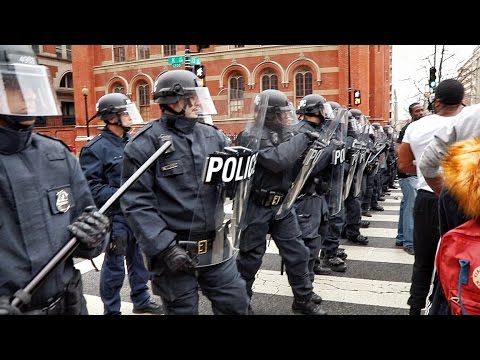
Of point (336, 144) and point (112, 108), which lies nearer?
point (112, 108)

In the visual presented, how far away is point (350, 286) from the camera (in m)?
4.75

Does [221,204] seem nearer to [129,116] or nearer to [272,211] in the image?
[272,211]

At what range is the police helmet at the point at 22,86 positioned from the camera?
72.2 inches

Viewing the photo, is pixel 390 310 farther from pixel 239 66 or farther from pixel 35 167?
pixel 239 66

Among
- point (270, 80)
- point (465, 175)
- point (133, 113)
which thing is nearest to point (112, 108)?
point (133, 113)

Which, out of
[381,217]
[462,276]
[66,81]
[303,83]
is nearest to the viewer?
[462,276]

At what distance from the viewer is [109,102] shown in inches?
167

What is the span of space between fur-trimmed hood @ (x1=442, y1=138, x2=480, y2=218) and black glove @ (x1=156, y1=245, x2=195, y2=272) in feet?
4.86

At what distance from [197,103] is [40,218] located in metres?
1.41

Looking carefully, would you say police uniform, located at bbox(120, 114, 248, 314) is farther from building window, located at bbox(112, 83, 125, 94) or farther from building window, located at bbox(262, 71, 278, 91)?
building window, located at bbox(112, 83, 125, 94)

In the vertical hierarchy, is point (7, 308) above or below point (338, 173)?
below

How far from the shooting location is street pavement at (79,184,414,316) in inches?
164
